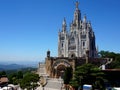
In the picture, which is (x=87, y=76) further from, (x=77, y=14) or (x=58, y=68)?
(x=77, y=14)

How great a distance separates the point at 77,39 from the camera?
82.5m

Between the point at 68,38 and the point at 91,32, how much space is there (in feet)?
21.4

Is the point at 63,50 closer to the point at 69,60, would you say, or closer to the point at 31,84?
the point at 69,60

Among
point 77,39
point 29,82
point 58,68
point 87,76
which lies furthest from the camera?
point 77,39

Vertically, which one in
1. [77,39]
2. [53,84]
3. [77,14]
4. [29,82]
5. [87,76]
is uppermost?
[77,14]

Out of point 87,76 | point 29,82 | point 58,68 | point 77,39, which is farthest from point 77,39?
point 87,76

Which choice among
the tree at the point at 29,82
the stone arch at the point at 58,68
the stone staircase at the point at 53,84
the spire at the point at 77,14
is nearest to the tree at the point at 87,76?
the stone staircase at the point at 53,84

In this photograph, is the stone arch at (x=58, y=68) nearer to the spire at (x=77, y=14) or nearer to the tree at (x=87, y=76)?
the tree at (x=87, y=76)

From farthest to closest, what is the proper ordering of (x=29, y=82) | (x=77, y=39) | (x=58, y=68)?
(x=77, y=39) < (x=58, y=68) < (x=29, y=82)

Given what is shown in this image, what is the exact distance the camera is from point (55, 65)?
56969 millimetres

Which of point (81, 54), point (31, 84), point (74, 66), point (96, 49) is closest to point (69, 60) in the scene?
point (74, 66)

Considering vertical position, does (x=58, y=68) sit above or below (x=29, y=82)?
above

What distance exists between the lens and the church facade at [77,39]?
268ft

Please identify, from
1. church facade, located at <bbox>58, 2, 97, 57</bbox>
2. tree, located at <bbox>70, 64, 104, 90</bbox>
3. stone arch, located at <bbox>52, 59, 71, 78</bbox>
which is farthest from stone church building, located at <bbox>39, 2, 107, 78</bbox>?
tree, located at <bbox>70, 64, 104, 90</bbox>
